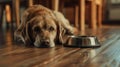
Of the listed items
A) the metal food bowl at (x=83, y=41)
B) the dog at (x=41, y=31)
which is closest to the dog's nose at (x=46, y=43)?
the dog at (x=41, y=31)

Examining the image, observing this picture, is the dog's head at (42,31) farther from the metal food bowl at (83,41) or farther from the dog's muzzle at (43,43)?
the metal food bowl at (83,41)

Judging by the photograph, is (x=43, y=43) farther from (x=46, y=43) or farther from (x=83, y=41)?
(x=83, y=41)

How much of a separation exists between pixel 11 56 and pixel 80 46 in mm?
566

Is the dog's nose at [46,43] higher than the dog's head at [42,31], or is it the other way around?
the dog's head at [42,31]

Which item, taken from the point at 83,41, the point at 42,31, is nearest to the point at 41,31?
the point at 42,31

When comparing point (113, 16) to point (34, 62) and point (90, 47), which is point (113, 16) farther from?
point (34, 62)

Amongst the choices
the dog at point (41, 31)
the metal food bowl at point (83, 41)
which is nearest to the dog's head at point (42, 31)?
the dog at point (41, 31)

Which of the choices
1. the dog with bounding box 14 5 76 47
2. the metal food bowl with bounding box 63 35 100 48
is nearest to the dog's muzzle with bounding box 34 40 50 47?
the dog with bounding box 14 5 76 47

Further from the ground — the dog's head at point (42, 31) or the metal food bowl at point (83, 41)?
the dog's head at point (42, 31)

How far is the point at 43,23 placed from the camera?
1.94 m

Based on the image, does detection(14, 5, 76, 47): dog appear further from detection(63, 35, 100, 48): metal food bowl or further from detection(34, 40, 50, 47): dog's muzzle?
detection(63, 35, 100, 48): metal food bowl

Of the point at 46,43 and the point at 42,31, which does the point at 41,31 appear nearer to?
the point at 42,31

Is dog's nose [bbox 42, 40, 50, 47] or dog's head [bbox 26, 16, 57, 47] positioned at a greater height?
dog's head [bbox 26, 16, 57, 47]

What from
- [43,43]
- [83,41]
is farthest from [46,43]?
[83,41]
